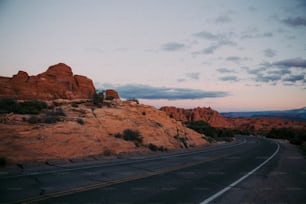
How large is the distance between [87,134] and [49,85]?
84.6 feet

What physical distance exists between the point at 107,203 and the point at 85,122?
19.2 metres

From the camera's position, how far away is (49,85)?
4694cm

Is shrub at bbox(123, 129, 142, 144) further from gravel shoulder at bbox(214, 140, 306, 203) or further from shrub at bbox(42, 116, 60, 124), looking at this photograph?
gravel shoulder at bbox(214, 140, 306, 203)

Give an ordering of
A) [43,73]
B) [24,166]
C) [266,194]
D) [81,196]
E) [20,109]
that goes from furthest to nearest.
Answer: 1. [43,73]
2. [20,109]
3. [24,166]
4. [266,194]
5. [81,196]

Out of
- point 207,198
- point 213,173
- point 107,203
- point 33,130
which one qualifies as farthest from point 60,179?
point 33,130

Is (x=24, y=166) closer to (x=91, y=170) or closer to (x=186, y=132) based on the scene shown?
(x=91, y=170)

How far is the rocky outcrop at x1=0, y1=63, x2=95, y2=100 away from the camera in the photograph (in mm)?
43250

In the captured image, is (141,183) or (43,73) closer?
(141,183)

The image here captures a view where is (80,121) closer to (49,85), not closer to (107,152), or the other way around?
(107,152)

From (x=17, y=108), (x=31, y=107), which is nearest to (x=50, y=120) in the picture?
(x=17, y=108)

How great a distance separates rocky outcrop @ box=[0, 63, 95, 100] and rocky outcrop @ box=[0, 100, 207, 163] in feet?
44.4

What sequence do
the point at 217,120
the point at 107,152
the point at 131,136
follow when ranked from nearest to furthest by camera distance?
the point at 107,152, the point at 131,136, the point at 217,120

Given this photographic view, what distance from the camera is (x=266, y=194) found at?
973cm

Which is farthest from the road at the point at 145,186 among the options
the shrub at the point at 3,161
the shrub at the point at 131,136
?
the shrub at the point at 131,136
